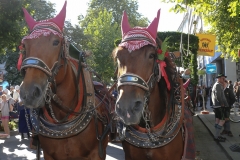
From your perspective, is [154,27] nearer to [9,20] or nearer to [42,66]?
[42,66]

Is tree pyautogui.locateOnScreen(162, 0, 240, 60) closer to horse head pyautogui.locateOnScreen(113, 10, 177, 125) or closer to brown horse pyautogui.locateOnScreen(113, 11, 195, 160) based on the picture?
brown horse pyautogui.locateOnScreen(113, 11, 195, 160)

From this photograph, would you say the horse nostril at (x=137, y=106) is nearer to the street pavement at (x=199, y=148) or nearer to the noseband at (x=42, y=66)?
the noseband at (x=42, y=66)

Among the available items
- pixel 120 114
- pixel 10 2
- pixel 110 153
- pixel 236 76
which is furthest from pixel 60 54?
pixel 236 76

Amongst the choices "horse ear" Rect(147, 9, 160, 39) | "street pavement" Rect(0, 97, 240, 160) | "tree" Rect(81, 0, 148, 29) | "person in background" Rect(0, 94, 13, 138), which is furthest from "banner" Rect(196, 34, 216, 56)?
"tree" Rect(81, 0, 148, 29)

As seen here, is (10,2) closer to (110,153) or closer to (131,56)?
(110,153)

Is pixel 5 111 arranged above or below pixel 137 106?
below

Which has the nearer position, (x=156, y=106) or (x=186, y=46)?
(x=156, y=106)

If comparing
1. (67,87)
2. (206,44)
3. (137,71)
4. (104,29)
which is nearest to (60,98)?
(67,87)

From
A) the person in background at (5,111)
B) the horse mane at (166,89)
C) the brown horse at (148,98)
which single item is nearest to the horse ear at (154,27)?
the brown horse at (148,98)

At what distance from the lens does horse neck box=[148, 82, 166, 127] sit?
3.79m

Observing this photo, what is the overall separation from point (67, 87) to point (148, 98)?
1190 millimetres

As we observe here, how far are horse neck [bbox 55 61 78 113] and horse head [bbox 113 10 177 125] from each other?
2.57 feet

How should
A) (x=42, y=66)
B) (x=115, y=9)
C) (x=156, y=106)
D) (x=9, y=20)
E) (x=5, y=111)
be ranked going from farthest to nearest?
(x=115, y=9)
(x=9, y=20)
(x=5, y=111)
(x=156, y=106)
(x=42, y=66)

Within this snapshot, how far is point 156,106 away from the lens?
12.7 ft
